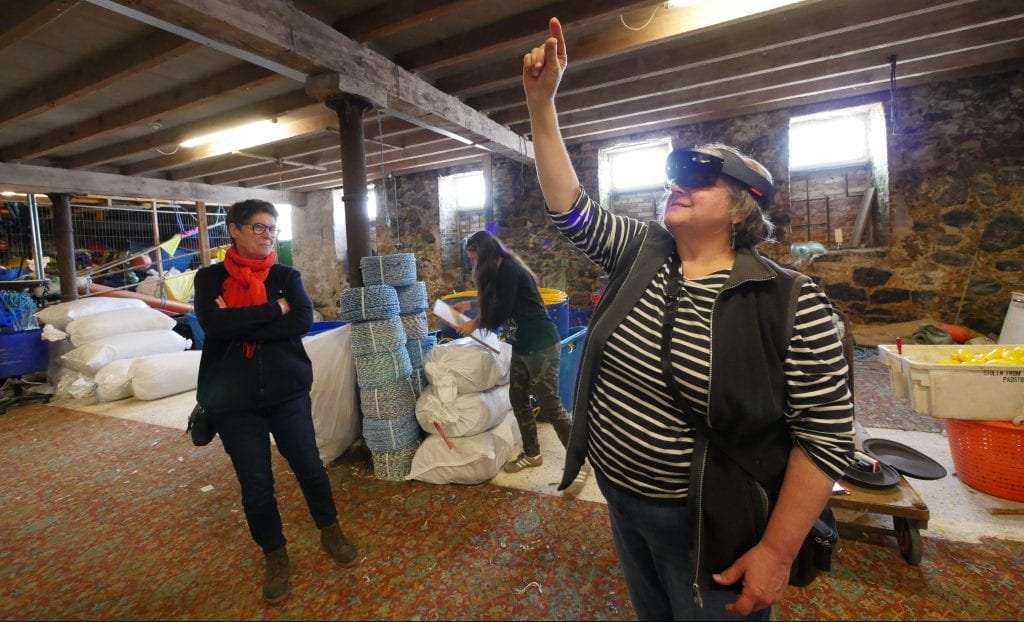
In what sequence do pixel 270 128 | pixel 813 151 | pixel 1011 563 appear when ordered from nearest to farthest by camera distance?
pixel 1011 563, pixel 270 128, pixel 813 151

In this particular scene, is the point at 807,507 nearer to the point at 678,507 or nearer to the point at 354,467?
the point at 678,507

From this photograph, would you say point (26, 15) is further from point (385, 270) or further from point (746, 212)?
point (746, 212)

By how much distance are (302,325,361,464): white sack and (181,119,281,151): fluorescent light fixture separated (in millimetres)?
3300

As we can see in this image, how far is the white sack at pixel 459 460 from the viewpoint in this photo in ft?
8.89

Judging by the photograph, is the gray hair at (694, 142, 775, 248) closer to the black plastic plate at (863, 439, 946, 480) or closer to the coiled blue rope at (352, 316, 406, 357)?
the black plastic plate at (863, 439, 946, 480)

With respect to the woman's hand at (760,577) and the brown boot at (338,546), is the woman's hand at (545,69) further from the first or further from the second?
the brown boot at (338,546)

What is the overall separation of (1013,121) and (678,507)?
6.79 meters

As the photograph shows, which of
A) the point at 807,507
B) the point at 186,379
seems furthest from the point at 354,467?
the point at 186,379

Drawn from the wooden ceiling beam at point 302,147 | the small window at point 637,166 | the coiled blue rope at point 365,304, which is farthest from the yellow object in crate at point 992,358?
the wooden ceiling beam at point 302,147

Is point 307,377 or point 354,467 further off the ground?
point 307,377

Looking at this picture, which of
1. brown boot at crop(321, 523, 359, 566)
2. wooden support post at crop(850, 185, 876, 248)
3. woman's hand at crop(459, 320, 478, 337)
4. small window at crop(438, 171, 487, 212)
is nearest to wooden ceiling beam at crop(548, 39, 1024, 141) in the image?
wooden support post at crop(850, 185, 876, 248)

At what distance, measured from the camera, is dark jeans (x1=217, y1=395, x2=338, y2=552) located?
6.11 ft

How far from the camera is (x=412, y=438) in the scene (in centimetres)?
287

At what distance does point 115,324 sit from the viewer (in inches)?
200
